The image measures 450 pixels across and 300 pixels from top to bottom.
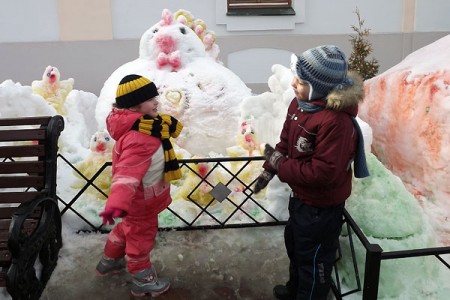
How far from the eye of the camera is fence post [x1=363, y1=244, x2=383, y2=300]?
6.26 feet

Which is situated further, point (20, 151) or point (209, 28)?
point (209, 28)

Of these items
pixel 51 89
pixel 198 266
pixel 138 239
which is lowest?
pixel 198 266

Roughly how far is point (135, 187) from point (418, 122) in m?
2.12

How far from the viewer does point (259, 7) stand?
7.45m

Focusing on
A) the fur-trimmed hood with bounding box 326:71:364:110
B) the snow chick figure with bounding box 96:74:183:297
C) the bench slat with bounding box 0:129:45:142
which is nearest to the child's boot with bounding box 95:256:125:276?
the snow chick figure with bounding box 96:74:183:297

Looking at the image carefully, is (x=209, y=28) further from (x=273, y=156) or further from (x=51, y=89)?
(x=273, y=156)

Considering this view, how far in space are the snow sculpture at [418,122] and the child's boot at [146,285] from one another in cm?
196

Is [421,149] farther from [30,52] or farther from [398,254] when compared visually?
[30,52]

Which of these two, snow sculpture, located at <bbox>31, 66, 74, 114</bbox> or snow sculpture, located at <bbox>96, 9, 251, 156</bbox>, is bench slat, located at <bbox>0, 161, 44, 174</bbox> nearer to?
snow sculpture, located at <bbox>96, 9, 251, 156</bbox>

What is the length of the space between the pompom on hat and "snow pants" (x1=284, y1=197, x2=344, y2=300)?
575 millimetres

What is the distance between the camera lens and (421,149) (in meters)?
3.14

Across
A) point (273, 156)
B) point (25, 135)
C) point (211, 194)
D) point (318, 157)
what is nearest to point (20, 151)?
point (25, 135)

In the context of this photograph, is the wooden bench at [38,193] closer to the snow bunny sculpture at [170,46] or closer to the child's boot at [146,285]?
the child's boot at [146,285]

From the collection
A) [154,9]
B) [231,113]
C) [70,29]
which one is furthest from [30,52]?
[231,113]
